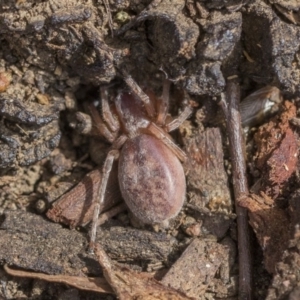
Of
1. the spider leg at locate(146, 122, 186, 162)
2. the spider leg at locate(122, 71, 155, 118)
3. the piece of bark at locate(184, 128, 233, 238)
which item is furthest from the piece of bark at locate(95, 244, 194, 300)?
the spider leg at locate(122, 71, 155, 118)

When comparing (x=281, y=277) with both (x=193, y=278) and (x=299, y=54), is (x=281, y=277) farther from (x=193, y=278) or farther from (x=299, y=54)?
(x=299, y=54)

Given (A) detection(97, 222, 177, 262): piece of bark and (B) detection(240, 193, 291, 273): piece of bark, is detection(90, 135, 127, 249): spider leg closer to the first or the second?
(A) detection(97, 222, 177, 262): piece of bark

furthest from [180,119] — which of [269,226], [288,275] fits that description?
[288,275]

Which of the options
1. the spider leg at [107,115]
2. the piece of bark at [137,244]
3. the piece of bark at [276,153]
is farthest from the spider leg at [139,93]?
the piece of bark at [137,244]

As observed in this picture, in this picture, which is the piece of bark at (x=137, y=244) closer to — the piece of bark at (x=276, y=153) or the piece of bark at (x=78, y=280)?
the piece of bark at (x=78, y=280)

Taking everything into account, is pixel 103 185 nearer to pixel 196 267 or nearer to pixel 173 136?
pixel 173 136

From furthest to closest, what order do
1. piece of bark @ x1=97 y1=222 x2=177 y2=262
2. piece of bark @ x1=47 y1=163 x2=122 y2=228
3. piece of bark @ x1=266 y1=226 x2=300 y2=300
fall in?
1. piece of bark @ x1=47 y1=163 x2=122 y2=228
2. piece of bark @ x1=97 y1=222 x2=177 y2=262
3. piece of bark @ x1=266 y1=226 x2=300 y2=300
